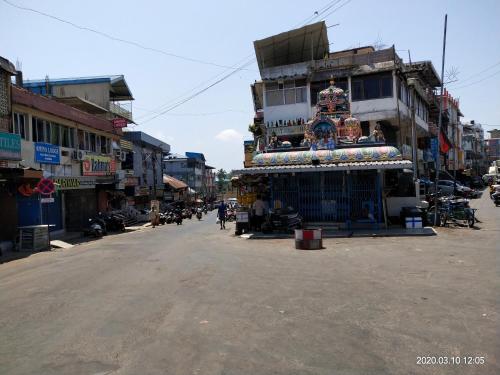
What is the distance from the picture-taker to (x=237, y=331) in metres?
→ 6.12

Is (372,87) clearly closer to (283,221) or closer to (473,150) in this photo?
(283,221)

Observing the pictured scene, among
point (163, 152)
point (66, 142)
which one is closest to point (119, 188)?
point (66, 142)

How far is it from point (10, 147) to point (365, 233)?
15164 millimetres

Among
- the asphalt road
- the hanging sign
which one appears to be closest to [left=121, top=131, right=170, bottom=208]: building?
the hanging sign

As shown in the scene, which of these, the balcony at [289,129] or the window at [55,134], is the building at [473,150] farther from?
the window at [55,134]

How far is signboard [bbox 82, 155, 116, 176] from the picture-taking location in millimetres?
28095

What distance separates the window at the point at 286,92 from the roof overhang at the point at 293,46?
2611mm

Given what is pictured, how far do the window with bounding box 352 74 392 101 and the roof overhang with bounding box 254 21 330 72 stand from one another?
4542 millimetres

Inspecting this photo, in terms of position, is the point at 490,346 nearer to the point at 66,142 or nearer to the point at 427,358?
the point at 427,358

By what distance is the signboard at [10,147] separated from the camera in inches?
719

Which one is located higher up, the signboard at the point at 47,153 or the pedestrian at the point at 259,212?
the signboard at the point at 47,153

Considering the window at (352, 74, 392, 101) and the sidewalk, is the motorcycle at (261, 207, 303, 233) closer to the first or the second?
the sidewalk

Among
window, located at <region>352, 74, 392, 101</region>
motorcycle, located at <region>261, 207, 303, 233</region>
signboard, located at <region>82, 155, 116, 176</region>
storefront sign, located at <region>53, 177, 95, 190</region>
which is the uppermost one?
window, located at <region>352, 74, 392, 101</region>
